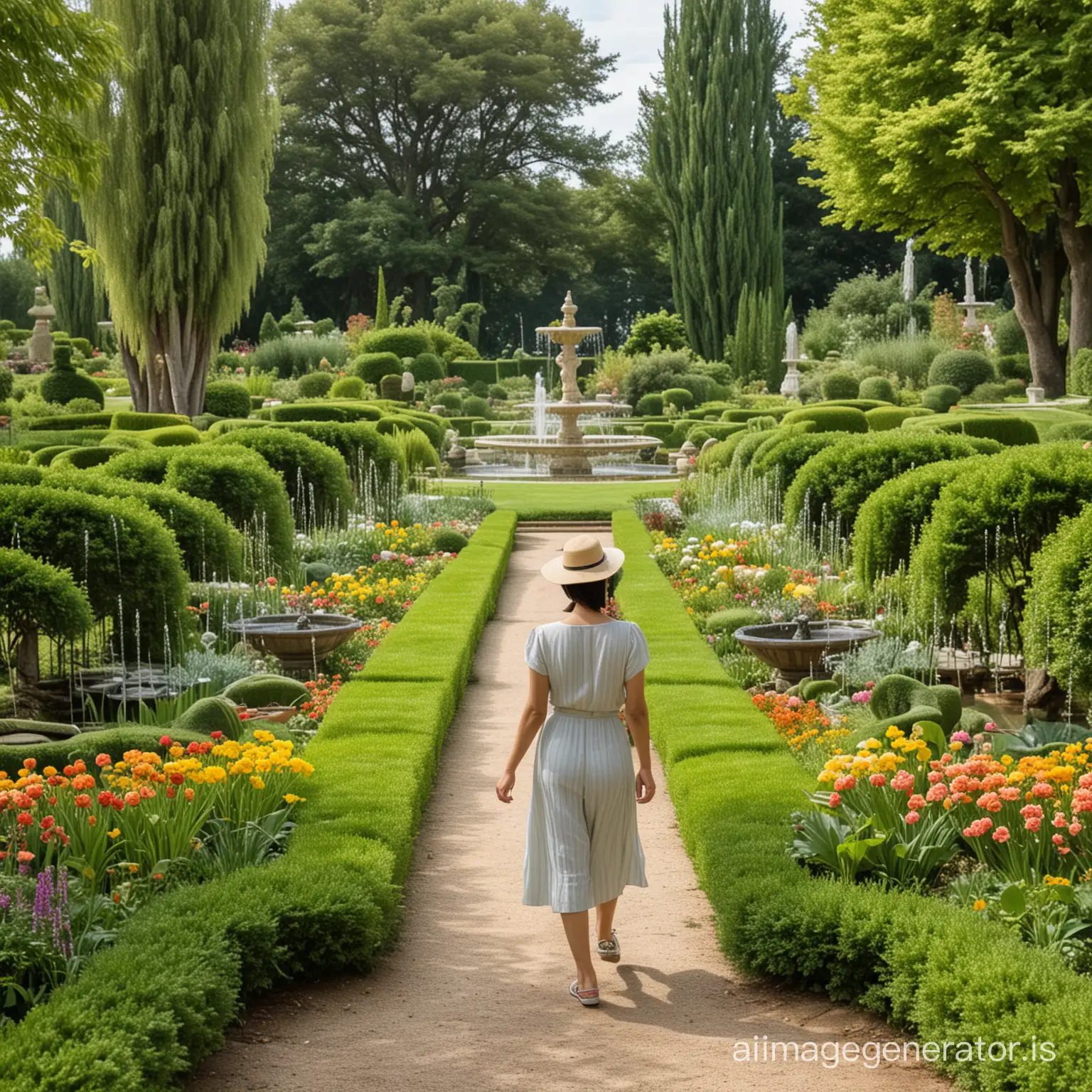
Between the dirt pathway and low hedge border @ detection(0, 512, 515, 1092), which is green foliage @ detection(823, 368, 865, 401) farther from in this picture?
the dirt pathway

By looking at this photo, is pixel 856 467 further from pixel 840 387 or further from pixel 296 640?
pixel 840 387

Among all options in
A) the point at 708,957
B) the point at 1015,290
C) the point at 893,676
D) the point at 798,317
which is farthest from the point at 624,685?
the point at 798,317

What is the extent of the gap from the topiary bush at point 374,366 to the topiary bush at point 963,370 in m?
12.3

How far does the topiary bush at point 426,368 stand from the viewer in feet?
109

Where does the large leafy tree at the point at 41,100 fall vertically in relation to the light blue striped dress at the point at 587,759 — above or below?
above

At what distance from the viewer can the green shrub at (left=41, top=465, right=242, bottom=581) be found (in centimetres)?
800

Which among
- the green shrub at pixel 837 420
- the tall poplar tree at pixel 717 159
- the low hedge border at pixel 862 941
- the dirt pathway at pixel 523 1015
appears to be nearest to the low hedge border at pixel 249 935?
the dirt pathway at pixel 523 1015

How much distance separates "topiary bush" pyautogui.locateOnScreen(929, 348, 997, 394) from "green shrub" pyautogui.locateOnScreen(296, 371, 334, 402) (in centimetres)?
1292

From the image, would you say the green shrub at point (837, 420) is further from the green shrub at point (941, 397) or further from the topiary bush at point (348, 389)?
the topiary bush at point (348, 389)

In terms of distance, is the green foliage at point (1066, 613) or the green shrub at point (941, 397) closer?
the green foliage at point (1066, 613)

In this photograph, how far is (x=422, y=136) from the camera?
151 feet

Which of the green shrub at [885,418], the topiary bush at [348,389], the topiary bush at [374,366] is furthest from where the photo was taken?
the topiary bush at [374,366]

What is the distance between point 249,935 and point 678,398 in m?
26.7

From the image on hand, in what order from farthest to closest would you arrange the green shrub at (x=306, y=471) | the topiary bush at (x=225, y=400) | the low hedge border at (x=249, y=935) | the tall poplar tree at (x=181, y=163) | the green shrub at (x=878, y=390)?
the green shrub at (x=878, y=390) < the topiary bush at (x=225, y=400) < the tall poplar tree at (x=181, y=163) < the green shrub at (x=306, y=471) < the low hedge border at (x=249, y=935)
